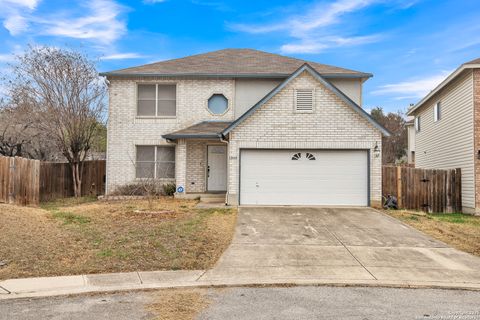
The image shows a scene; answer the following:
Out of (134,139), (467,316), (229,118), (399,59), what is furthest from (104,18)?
(467,316)

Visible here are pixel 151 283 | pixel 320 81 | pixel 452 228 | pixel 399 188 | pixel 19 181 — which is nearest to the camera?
pixel 151 283

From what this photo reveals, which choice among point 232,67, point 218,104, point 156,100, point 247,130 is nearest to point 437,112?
point 232,67

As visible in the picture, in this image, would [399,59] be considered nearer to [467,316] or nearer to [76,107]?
[76,107]

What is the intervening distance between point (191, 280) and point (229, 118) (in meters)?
12.9

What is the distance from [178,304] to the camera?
19.5ft

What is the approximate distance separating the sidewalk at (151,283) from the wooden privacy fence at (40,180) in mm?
9462

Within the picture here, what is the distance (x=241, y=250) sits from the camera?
9.47 metres

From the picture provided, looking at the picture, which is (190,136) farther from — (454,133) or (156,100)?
(454,133)

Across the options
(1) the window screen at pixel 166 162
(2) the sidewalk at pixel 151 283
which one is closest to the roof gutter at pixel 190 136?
(1) the window screen at pixel 166 162

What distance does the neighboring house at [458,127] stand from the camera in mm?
16281

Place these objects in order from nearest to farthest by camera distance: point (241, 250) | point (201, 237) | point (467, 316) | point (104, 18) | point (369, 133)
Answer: point (467, 316) → point (241, 250) → point (201, 237) → point (369, 133) → point (104, 18)

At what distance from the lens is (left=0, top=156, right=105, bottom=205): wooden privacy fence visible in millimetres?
15256


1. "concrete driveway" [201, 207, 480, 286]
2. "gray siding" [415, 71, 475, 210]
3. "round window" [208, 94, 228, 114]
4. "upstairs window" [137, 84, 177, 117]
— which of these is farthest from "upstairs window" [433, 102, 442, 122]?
"upstairs window" [137, 84, 177, 117]

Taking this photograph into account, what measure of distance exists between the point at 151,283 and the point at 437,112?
61.7ft
